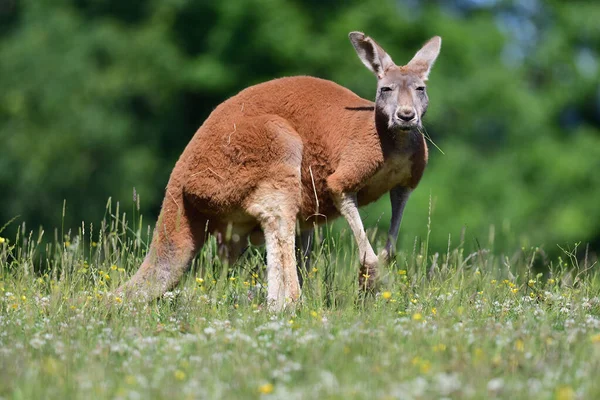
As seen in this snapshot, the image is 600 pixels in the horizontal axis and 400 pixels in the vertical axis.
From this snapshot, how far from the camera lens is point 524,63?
27.2 m

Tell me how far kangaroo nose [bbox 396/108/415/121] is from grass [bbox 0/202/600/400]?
961 mm

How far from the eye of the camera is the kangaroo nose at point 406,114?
6770 mm

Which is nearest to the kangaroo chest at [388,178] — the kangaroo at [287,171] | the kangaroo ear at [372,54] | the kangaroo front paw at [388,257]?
the kangaroo at [287,171]

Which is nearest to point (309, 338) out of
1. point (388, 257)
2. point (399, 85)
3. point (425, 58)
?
point (388, 257)

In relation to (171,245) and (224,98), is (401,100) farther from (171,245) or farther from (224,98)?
(224,98)

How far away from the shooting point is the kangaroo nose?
6.77 metres

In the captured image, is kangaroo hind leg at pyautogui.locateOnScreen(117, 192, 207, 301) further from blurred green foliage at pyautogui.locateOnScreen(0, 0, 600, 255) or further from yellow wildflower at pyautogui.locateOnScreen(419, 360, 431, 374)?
blurred green foliage at pyautogui.locateOnScreen(0, 0, 600, 255)

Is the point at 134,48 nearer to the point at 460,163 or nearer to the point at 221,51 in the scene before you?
A: the point at 221,51

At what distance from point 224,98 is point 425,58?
47.0 feet

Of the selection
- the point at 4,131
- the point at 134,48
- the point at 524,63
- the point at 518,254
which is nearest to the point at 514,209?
the point at 524,63

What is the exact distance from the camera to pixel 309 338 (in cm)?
489

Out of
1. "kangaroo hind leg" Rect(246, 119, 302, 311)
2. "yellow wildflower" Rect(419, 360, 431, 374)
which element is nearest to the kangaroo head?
"kangaroo hind leg" Rect(246, 119, 302, 311)

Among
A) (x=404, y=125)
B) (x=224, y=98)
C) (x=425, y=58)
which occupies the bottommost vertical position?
(x=224, y=98)

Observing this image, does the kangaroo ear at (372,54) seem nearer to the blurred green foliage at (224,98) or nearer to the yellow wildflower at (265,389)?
the yellow wildflower at (265,389)
